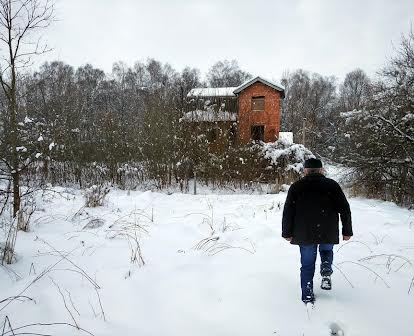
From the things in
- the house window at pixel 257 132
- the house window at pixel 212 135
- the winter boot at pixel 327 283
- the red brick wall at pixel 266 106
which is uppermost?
the red brick wall at pixel 266 106

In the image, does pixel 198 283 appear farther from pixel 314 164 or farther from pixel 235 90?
pixel 235 90

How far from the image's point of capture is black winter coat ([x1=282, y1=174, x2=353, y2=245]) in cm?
331

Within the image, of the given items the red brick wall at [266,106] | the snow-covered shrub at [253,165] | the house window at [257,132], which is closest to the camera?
the snow-covered shrub at [253,165]

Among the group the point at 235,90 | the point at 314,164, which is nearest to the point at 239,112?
the point at 235,90

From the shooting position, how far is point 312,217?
10.9 feet

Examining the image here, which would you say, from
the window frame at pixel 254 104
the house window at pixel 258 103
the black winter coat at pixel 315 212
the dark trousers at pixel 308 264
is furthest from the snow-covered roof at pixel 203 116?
the dark trousers at pixel 308 264

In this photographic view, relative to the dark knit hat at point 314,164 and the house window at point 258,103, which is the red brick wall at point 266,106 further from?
the dark knit hat at point 314,164

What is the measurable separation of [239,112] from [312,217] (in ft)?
64.4

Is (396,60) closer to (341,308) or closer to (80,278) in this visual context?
(341,308)

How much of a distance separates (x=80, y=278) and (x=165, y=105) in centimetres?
1274

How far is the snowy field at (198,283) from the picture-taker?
3.01m

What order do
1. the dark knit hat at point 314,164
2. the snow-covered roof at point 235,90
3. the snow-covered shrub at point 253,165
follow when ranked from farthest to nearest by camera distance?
the snow-covered roof at point 235,90 < the snow-covered shrub at point 253,165 < the dark knit hat at point 314,164

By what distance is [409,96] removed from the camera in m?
11.2

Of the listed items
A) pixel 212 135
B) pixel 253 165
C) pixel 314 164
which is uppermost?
pixel 212 135
